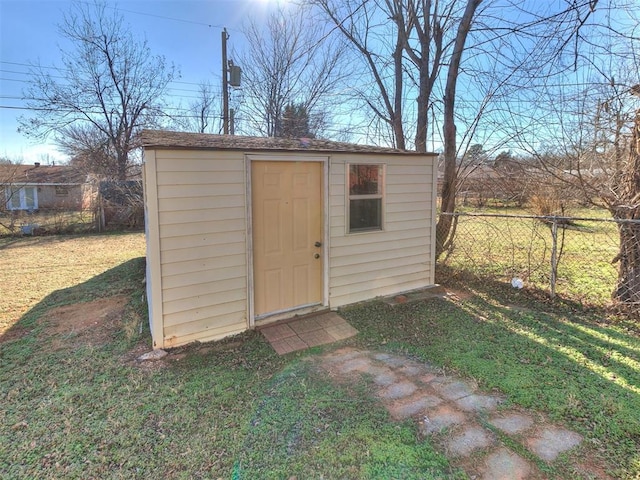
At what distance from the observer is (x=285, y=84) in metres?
14.6

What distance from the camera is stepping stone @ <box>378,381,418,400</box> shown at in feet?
8.84

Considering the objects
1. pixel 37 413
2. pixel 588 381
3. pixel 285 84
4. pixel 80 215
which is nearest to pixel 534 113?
pixel 588 381

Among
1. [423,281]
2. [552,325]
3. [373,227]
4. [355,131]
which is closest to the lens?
[552,325]

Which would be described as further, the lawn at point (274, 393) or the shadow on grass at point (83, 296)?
the shadow on grass at point (83, 296)

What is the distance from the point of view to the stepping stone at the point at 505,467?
1.91 m

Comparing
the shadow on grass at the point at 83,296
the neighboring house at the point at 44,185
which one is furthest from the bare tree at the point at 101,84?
the shadow on grass at the point at 83,296

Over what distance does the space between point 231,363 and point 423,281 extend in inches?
130

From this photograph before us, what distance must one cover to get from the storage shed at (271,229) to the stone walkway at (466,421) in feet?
4.29

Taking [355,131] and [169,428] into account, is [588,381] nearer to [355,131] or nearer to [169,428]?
[169,428]

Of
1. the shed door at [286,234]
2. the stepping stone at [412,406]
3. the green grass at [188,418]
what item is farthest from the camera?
the shed door at [286,234]

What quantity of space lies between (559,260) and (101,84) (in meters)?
19.1

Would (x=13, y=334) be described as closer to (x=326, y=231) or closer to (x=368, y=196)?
(x=326, y=231)

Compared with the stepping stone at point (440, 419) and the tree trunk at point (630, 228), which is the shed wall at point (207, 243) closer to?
the stepping stone at point (440, 419)

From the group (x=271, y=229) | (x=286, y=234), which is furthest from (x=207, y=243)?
(x=286, y=234)
